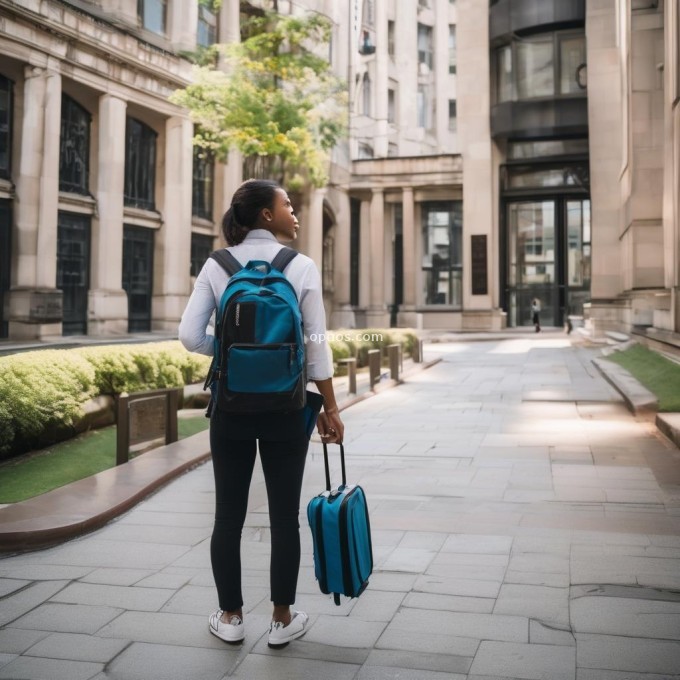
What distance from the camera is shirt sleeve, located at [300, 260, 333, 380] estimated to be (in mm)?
3337

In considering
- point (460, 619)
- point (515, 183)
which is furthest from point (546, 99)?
point (460, 619)

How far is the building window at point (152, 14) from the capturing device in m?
30.2

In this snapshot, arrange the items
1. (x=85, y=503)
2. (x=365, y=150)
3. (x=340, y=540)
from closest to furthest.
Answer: (x=340, y=540)
(x=85, y=503)
(x=365, y=150)

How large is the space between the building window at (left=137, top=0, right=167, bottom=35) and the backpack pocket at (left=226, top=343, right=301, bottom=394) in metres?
30.3

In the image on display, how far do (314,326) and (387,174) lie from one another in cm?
4189

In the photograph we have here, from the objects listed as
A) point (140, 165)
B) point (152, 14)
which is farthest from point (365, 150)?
point (140, 165)

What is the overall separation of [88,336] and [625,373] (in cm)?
1827

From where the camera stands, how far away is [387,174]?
44.2 metres

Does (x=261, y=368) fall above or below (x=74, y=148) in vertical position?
below

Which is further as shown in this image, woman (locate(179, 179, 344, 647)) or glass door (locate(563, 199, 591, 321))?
glass door (locate(563, 199, 591, 321))

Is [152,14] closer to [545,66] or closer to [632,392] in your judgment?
[545,66]

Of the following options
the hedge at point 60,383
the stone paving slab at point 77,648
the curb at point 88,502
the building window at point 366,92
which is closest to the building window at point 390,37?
the building window at point 366,92

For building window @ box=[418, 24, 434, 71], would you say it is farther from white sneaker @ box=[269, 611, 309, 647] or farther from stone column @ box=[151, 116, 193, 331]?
white sneaker @ box=[269, 611, 309, 647]

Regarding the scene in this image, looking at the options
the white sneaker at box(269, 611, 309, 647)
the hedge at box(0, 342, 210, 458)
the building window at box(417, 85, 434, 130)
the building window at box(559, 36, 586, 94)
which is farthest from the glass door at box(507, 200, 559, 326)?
the white sneaker at box(269, 611, 309, 647)
